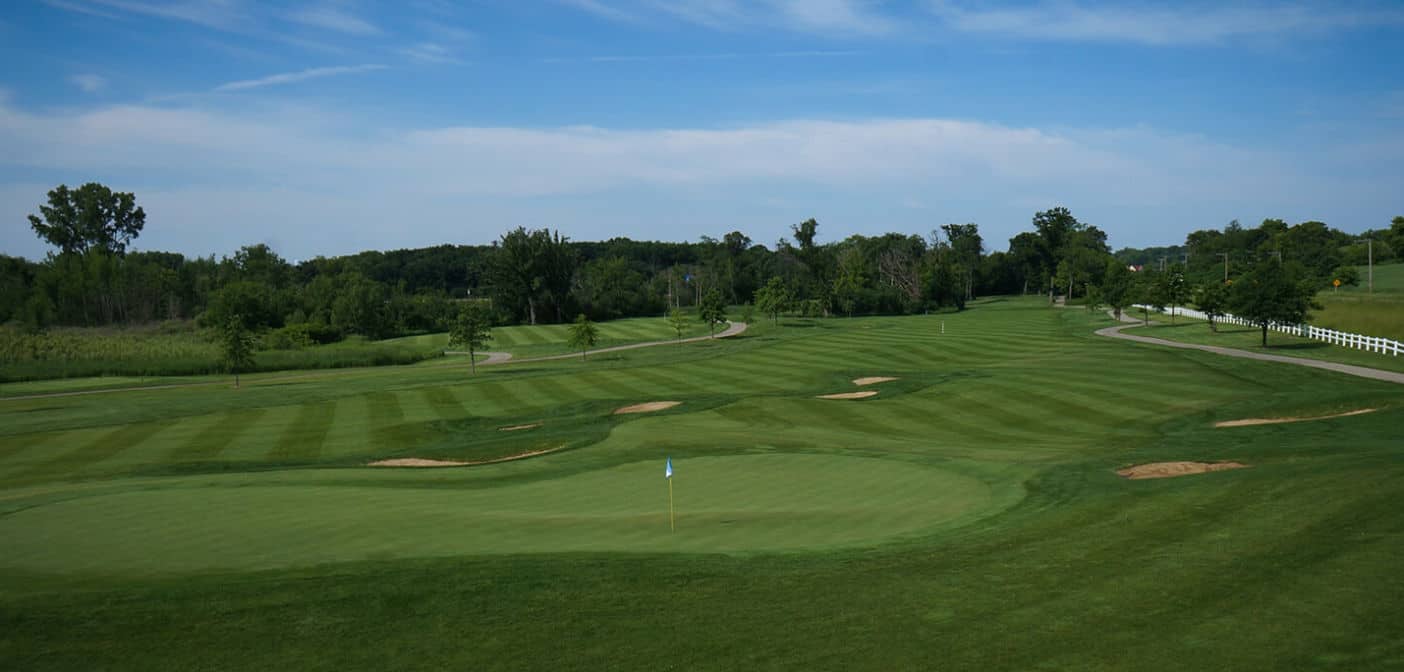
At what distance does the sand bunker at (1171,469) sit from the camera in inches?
745

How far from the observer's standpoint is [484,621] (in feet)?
34.9

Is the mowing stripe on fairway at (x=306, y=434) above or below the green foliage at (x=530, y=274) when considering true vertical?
below

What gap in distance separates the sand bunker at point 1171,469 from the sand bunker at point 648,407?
64.8 ft

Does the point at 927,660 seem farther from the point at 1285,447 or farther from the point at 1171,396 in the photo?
the point at 1171,396

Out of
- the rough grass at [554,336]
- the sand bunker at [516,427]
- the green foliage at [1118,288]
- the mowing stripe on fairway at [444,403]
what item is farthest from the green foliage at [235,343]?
the green foliage at [1118,288]

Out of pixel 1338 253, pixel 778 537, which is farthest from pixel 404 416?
pixel 1338 253

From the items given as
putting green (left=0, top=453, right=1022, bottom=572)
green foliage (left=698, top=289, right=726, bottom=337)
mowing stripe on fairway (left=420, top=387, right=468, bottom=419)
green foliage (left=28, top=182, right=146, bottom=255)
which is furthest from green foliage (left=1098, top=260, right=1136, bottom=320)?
green foliage (left=28, top=182, right=146, bottom=255)

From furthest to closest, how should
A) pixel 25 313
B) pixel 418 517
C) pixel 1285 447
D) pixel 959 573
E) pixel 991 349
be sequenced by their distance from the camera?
pixel 25 313
pixel 991 349
pixel 1285 447
pixel 418 517
pixel 959 573

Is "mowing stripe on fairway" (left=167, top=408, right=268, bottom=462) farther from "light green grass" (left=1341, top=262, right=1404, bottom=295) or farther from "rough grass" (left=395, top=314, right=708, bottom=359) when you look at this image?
"light green grass" (left=1341, top=262, right=1404, bottom=295)

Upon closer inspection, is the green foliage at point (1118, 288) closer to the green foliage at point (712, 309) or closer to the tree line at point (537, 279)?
the tree line at point (537, 279)

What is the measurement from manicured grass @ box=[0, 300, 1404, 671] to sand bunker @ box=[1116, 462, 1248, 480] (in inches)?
25.3

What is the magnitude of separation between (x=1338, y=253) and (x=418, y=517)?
549 feet

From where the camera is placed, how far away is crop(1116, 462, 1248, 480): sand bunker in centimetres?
1892

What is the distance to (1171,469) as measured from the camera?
64.0 ft
